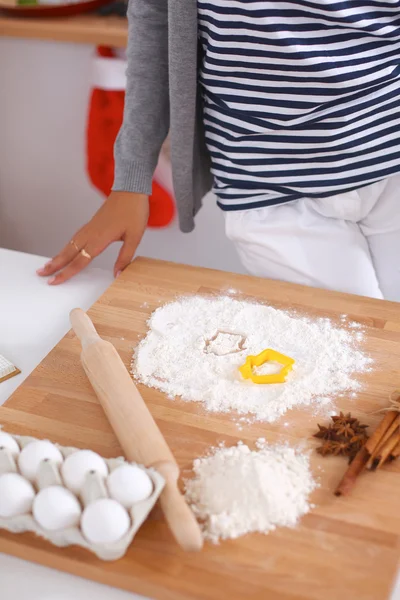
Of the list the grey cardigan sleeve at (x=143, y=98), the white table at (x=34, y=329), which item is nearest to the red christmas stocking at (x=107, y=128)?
the grey cardigan sleeve at (x=143, y=98)

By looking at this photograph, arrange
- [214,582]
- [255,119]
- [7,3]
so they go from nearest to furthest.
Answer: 1. [214,582]
2. [255,119]
3. [7,3]

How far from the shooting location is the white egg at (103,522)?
588 mm

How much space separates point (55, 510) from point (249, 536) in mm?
174

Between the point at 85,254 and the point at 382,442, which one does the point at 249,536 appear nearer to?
the point at 382,442

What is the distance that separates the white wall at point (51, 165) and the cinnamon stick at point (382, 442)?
1238 millimetres

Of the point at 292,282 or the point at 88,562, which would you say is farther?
the point at 292,282

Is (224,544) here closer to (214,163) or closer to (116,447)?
(116,447)

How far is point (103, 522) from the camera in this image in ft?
1.93

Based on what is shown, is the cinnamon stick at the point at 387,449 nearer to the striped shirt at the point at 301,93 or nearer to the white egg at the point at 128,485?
the white egg at the point at 128,485

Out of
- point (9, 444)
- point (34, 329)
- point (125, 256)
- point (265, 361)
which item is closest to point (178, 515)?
point (9, 444)

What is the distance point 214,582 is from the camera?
1.97 feet

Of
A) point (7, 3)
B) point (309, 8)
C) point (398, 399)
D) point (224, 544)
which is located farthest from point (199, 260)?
point (224, 544)

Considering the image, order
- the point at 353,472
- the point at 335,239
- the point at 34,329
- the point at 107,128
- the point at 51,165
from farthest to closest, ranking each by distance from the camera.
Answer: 1. the point at 51,165
2. the point at 107,128
3. the point at 335,239
4. the point at 34,329
5. the point at 353,472

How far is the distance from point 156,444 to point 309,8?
60 cm
